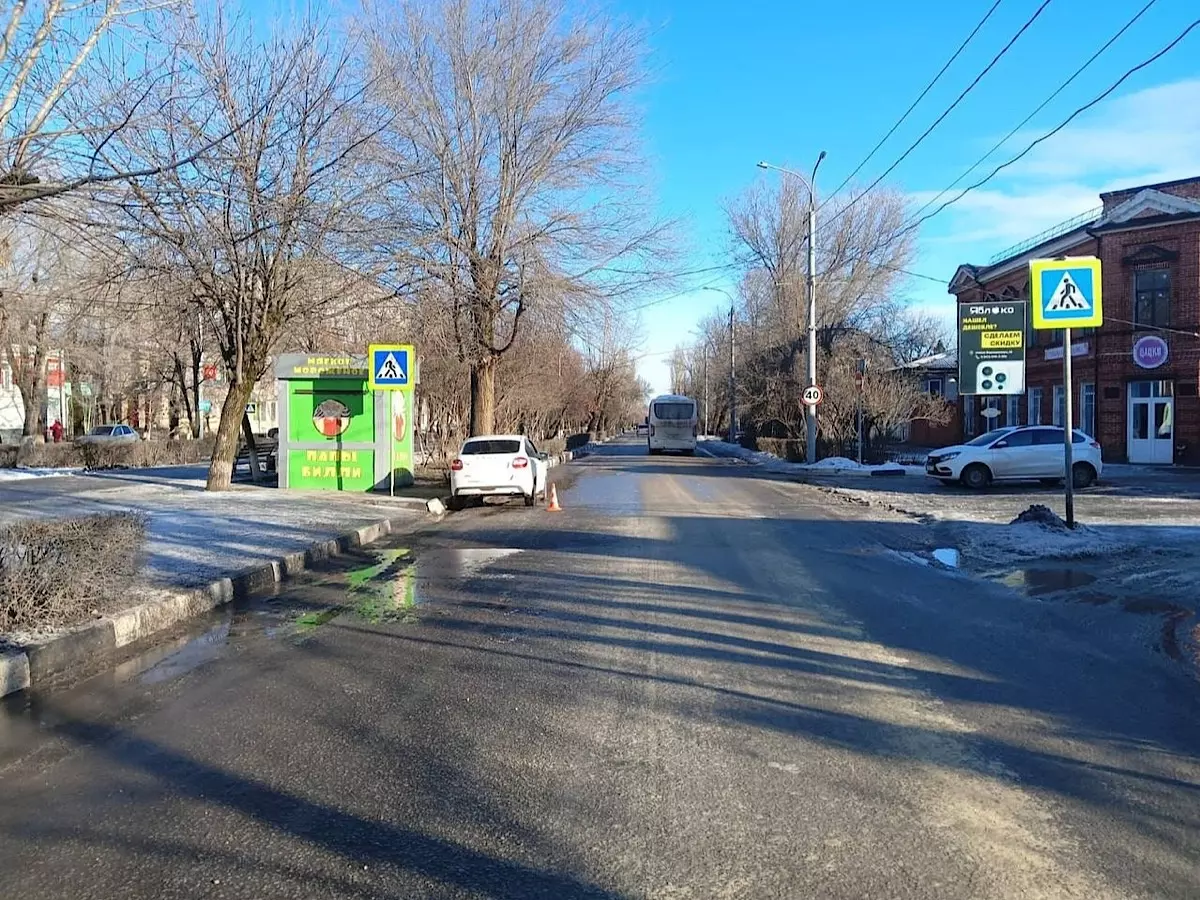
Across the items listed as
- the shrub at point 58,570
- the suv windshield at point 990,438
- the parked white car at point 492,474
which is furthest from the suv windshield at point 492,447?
the suv windshield at point 990,438

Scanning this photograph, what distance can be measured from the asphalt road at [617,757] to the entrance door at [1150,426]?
27.7 m

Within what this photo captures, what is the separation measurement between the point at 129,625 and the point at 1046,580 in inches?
351

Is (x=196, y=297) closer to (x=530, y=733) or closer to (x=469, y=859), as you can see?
(x=530, y=733)

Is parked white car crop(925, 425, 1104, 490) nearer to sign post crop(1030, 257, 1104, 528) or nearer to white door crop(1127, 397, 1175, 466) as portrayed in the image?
white door crop(1127, 397, 1175, 466)

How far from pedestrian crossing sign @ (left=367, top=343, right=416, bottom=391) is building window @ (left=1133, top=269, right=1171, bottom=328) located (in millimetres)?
26257

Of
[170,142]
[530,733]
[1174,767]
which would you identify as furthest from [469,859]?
[170,142]

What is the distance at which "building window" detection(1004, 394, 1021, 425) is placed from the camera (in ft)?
134

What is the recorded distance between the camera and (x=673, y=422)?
158 feet

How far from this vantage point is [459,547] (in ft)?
42.9

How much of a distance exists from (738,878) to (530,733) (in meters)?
1.86

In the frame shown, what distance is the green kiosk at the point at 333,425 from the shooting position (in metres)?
20.4

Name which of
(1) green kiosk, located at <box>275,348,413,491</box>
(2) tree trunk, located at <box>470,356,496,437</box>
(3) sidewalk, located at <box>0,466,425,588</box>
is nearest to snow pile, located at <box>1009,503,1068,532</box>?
(3) sidewalk, located at <box>0,466,425,588</box>

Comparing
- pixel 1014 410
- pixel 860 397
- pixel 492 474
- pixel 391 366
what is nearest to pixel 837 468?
pixel 860 397

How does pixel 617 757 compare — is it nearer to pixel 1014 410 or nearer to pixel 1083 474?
pixel 1083 474
